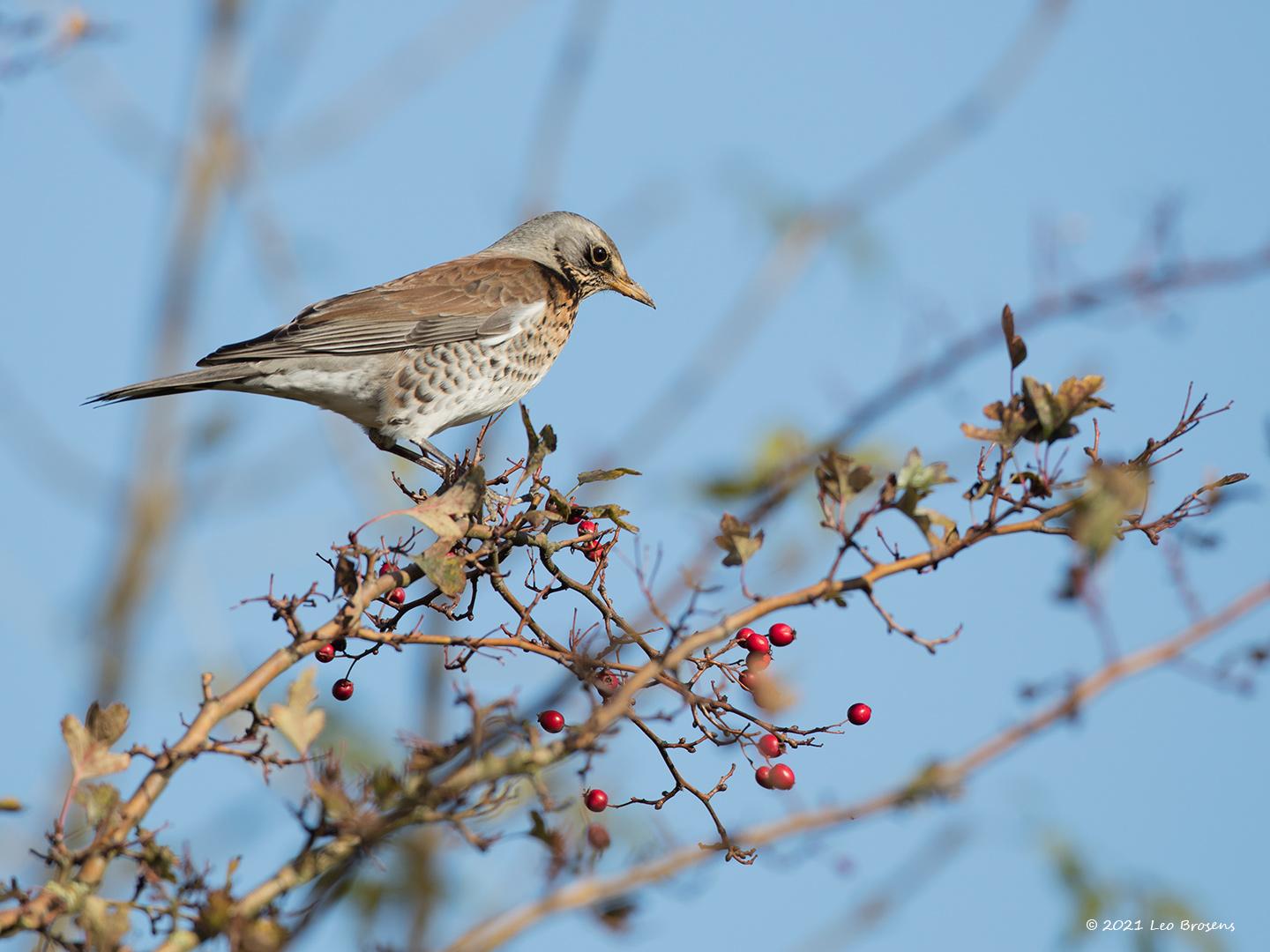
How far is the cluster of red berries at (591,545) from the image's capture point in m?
2.66

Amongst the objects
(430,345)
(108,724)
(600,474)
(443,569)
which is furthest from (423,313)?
(108,724)

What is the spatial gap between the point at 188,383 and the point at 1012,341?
3311 millimetres

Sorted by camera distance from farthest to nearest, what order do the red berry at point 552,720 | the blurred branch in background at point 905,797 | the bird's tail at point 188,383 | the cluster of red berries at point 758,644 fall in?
the bird's tail at point 188,383 → the red berry at point 552,720 → the cluster of red berries at point 758,644 → the blurred branch in background at point 905,797

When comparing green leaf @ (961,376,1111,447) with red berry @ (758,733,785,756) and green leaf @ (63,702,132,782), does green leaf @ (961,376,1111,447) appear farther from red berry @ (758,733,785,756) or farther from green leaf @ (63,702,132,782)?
green leaf @ (63,702,132,782)

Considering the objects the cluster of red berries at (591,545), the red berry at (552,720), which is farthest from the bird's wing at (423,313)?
the red berry at (552,720)

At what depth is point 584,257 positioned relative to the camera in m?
6.33

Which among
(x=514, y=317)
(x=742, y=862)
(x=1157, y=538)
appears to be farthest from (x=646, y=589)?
(x=514, y=317)

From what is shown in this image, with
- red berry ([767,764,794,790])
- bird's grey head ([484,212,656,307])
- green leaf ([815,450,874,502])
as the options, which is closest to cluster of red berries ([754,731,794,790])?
red berry ([767,764,794,790])

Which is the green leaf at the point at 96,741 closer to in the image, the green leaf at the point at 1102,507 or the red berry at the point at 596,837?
→ the red berry at the point at 596,837

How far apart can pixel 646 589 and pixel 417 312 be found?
4.01 metres

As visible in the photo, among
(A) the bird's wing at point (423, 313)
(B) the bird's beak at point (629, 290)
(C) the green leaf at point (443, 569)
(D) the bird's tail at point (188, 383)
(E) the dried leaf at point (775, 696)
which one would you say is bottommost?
(E) the dried leaf at point (775, 696)

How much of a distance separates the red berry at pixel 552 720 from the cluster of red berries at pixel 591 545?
0.33m

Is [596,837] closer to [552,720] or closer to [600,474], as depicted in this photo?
[600,474]

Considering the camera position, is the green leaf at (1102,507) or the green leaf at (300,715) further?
the green leaf at (300,715)
